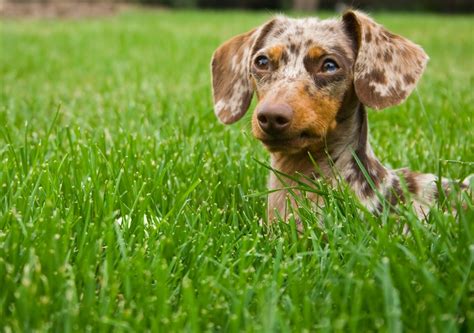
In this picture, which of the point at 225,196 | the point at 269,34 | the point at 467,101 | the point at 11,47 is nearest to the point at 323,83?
the point at 269,34

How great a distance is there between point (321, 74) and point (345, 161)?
37 centimetres

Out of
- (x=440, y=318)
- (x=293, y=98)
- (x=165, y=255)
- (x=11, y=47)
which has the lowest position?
(x=11, y=47)

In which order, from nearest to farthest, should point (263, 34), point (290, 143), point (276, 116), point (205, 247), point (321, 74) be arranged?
point (205, 247) < point (276, 116) < point (290, 143) < point (321, 74) < point (263, 34)

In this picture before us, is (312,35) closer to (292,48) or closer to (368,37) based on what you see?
(292,48)

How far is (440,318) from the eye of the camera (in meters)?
1.66

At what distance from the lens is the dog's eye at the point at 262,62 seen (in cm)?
280

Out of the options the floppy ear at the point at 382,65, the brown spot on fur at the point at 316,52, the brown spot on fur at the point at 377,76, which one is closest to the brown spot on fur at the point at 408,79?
the floppy ear at the point at 382,65

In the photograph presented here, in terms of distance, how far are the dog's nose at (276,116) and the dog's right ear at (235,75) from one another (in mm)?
586

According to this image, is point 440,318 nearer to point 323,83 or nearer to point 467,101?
point 323,83

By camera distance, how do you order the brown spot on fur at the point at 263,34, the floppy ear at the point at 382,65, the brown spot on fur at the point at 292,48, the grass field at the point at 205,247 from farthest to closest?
the brown spot on fur at the point at 263,34
the brown spot on fur at the point at 292,48
the floppy ear at the point at 382,65
the grass field at the point at 205,247

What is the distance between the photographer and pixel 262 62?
2.82 meters

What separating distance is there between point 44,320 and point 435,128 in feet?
9.62

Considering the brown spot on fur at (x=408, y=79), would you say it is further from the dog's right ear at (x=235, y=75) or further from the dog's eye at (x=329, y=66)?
the dog's right ear at (x=235, y=75)

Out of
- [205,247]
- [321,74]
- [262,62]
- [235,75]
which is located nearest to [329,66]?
[321,74]
